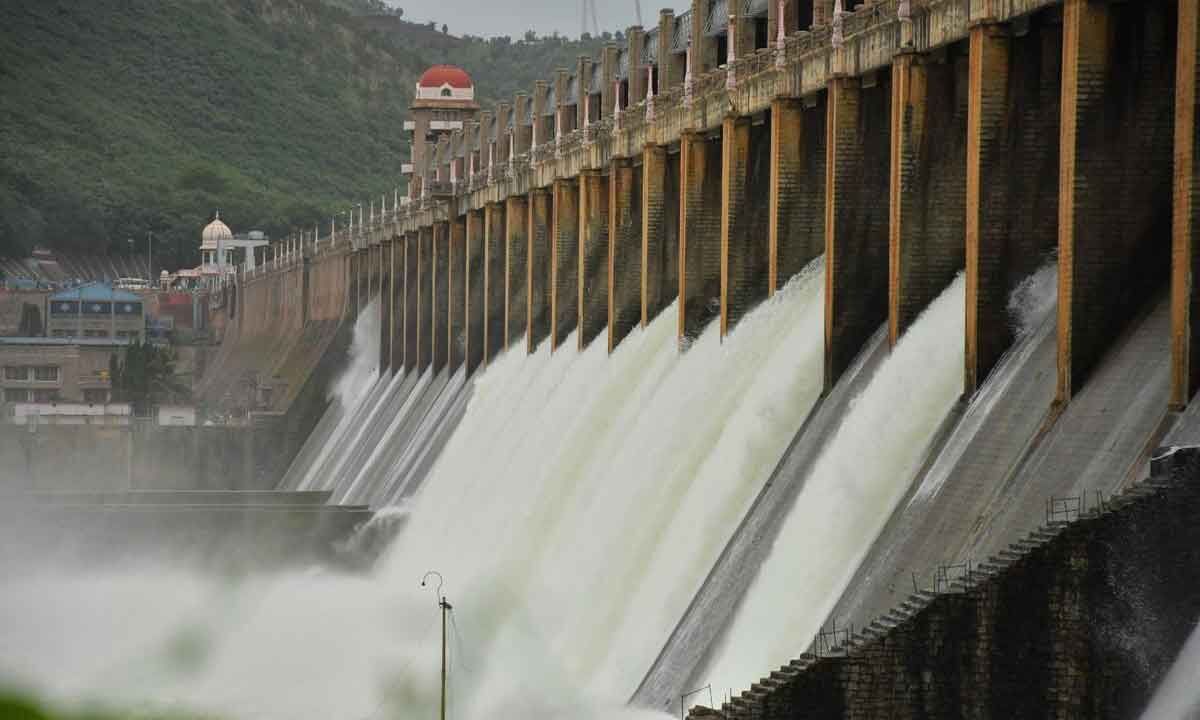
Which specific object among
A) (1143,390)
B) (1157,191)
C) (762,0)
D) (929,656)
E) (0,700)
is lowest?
(0,700)

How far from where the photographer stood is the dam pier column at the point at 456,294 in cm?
7675

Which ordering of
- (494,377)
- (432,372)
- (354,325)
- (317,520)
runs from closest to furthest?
(317,520)
(494,377)
(432,372)
(354,325)

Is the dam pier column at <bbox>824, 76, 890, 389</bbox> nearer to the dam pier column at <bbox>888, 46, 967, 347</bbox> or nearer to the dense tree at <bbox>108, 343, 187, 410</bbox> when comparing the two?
the dam pier column at <bbox>888, 46, 967, 347</bbox>

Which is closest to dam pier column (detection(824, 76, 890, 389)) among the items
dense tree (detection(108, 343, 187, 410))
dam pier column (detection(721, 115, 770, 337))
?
dam pier column (detection(721, 115, 770, 337))

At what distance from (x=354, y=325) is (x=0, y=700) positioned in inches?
2365

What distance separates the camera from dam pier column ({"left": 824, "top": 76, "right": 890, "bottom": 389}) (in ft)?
115

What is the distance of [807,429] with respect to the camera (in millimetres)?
34250

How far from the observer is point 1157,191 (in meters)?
26.7

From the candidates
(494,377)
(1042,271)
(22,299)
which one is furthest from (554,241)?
(22,299)

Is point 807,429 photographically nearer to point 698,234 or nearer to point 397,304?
point 698,234

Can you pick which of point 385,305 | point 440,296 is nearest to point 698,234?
point 440,296

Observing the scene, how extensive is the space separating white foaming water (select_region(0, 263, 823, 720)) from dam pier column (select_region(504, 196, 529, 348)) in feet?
19.0

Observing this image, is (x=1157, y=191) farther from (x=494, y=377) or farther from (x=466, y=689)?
(x=494, y=377)

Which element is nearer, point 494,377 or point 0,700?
point 0,700
